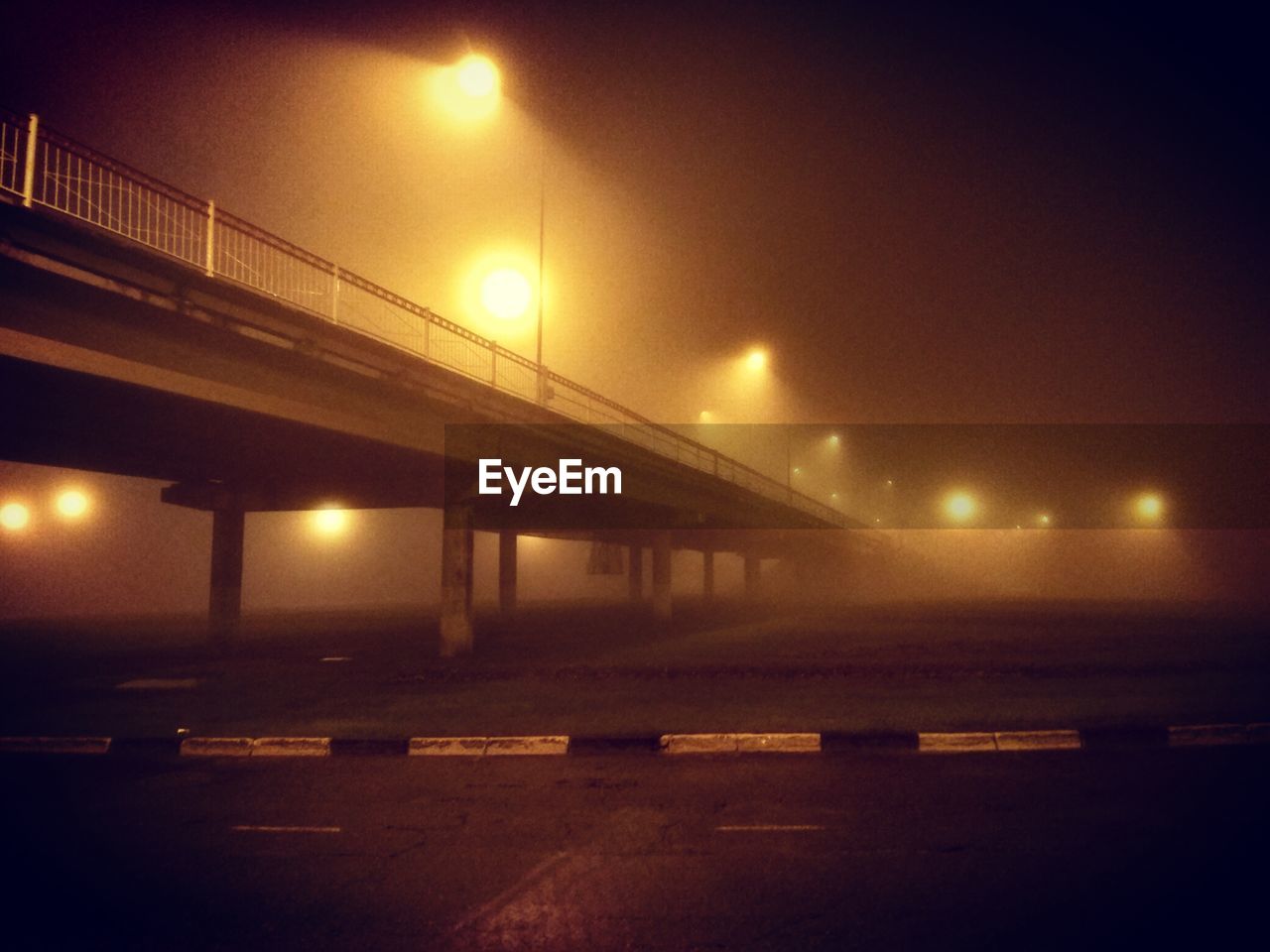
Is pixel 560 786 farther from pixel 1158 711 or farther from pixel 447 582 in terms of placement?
pixel 447 582

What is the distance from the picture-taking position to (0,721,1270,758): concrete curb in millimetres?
8641

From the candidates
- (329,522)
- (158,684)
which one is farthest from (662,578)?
(329,522)

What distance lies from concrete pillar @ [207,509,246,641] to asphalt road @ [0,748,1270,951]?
1738cm

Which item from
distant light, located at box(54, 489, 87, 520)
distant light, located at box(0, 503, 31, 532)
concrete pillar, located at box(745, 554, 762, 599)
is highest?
distant light, located at box(54, 489, 87, 520)

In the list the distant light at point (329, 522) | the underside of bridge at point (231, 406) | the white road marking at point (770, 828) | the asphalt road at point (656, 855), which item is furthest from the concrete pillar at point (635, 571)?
the white road marking at point (770, 828)

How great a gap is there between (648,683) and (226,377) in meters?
8.67

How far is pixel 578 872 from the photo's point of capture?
16.9ft

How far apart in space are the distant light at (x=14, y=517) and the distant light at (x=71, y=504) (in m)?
1.49

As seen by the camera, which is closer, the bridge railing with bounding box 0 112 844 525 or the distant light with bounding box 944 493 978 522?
the bridge railing with bounding box 0 112 844 525

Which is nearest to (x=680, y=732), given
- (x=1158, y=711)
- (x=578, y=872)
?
(x=578, y=872)

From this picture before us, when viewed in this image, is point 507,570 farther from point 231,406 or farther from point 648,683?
point 231,406

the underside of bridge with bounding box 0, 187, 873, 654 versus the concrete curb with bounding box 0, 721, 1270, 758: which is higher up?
the underside of bridge with bounding box 0, 187, 873, 654

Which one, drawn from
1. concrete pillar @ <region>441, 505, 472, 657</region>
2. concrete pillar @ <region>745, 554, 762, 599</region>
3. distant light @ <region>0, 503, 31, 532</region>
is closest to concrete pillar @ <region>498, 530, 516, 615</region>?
concrete pillar @ <region>441, 505, 472, 657</region>

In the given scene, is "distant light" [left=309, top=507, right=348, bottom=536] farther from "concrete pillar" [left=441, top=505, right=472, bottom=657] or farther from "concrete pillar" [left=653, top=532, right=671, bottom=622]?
"concrete pillar" [left=441, top=505, right=472, bottom=657]
